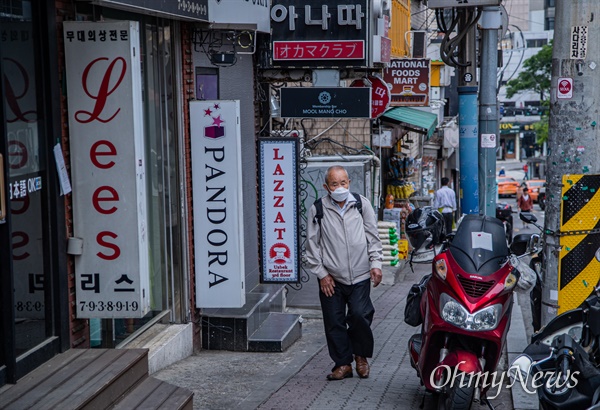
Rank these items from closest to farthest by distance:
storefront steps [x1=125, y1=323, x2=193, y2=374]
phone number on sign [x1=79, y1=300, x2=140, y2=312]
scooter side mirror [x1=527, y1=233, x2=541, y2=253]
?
phone number on sign [x1=79, y1=300, x2=140, y2=312] → scooter side mirror [x1=527, y1=233, x2=541, y2=253] → storefront steps [x1=125, y1=323, x2=193, y2=374]

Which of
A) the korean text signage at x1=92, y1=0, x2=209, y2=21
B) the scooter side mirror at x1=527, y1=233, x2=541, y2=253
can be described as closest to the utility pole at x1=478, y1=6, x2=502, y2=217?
the korean text signage at x1=92, y1=0, x2=209, y2=21

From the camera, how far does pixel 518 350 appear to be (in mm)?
9227

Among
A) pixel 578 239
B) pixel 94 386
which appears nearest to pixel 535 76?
pixel 578 239

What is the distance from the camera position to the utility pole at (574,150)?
761cm

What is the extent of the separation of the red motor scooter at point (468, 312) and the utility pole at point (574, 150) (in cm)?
98

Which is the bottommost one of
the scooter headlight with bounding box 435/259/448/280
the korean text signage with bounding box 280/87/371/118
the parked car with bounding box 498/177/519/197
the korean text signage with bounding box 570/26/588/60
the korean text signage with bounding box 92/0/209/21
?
the parked car with bounding box 498/177/519/197

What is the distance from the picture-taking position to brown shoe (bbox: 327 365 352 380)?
8359 mm

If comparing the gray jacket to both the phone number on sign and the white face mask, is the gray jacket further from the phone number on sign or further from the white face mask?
the phone number on sign

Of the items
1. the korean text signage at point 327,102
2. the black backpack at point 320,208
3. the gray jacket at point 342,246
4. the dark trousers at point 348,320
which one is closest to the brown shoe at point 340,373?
the dark trousers at point 348,320

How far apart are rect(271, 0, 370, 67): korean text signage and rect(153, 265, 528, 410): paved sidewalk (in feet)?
11.1

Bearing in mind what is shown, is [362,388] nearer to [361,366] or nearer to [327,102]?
[361,366]

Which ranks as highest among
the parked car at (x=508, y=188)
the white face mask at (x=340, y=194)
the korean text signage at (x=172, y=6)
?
the korean text signage at (x=172, y=6)

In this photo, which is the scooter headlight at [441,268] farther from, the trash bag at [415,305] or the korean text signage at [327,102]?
the korean text signage at [327,102]

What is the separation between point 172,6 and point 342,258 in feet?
8.50
